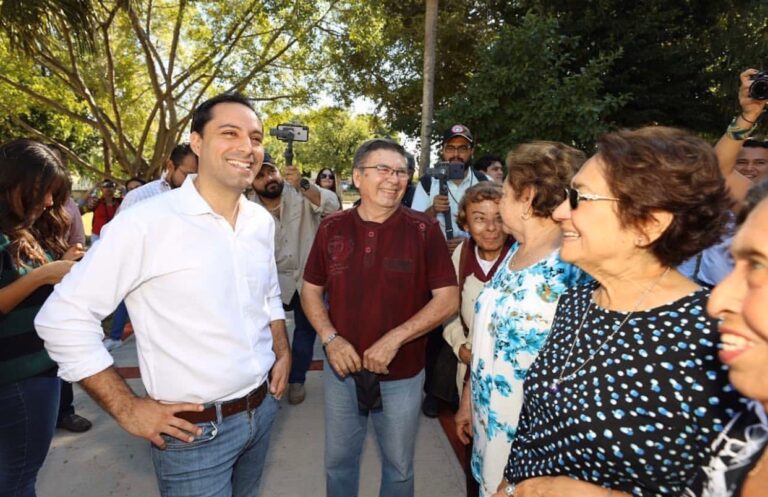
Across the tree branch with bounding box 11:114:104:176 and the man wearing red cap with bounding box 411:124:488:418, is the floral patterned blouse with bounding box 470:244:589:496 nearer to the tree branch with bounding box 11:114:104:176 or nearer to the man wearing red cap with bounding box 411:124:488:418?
the man wearing red cap with bounding box 411:124:488:418

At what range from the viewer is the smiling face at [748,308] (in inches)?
30.6

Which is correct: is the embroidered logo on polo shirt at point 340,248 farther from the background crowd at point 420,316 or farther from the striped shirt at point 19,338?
the striped shirt at point 19,338

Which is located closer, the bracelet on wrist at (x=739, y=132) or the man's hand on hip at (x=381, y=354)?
the man's hand on hip at (x=381, y=354)

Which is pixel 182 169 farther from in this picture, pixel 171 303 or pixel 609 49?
pixel 609 49

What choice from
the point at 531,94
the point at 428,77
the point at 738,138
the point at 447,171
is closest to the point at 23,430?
the point at 447,171

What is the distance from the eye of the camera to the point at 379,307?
2.42 meters

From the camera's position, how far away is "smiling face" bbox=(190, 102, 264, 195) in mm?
1901

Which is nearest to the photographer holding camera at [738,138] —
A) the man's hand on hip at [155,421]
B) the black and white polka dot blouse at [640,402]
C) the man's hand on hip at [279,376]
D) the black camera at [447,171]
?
the black and white polka dot blouse at [640,402]

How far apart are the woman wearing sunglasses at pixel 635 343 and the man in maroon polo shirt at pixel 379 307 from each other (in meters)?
0.95

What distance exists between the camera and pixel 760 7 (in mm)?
11203

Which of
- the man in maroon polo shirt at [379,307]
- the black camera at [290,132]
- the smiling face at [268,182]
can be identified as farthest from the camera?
the smiling face at [268,182]

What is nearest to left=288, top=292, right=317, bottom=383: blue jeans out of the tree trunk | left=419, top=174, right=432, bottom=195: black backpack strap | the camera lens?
left=419, top=174, right=432, bottom=195: black backpack strap

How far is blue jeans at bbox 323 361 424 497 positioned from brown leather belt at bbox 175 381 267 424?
1.88 feet

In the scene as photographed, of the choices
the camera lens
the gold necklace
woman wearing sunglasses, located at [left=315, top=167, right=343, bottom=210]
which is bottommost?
woman wearing sunglasses, located at [left=315, top=167, right=343, bottom=210]
